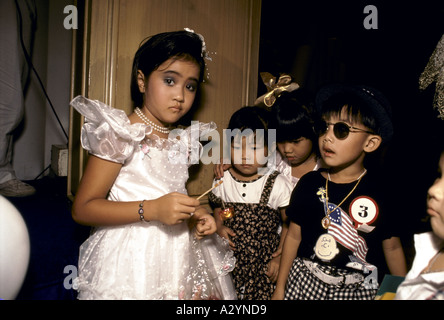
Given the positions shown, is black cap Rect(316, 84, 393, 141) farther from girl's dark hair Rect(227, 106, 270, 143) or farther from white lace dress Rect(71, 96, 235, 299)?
white lace dress Rect(71, 96, 235, 299)

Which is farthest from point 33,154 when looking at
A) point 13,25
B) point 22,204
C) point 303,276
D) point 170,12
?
point 303,276

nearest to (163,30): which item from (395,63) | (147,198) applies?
(147,198)

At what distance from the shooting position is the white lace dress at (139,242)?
3.29ft

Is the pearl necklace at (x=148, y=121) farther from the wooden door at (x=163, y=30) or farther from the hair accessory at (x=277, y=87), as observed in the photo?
the hair accessory at (x=277, y=87)

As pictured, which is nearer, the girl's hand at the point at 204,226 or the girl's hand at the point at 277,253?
the girl's hand at the point at 204,226

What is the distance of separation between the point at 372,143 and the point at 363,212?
0.28 m

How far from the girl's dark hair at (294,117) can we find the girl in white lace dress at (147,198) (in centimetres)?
44

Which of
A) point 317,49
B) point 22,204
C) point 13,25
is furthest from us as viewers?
point 317,49

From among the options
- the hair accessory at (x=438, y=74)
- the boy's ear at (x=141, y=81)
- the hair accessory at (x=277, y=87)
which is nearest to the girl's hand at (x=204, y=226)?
the boy's ear at (x=141, y=81)

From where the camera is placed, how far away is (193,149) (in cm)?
134

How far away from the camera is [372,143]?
1.18 meters

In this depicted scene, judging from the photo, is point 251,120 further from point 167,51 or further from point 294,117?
point 167,51

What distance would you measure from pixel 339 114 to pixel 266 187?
0.48 meters
